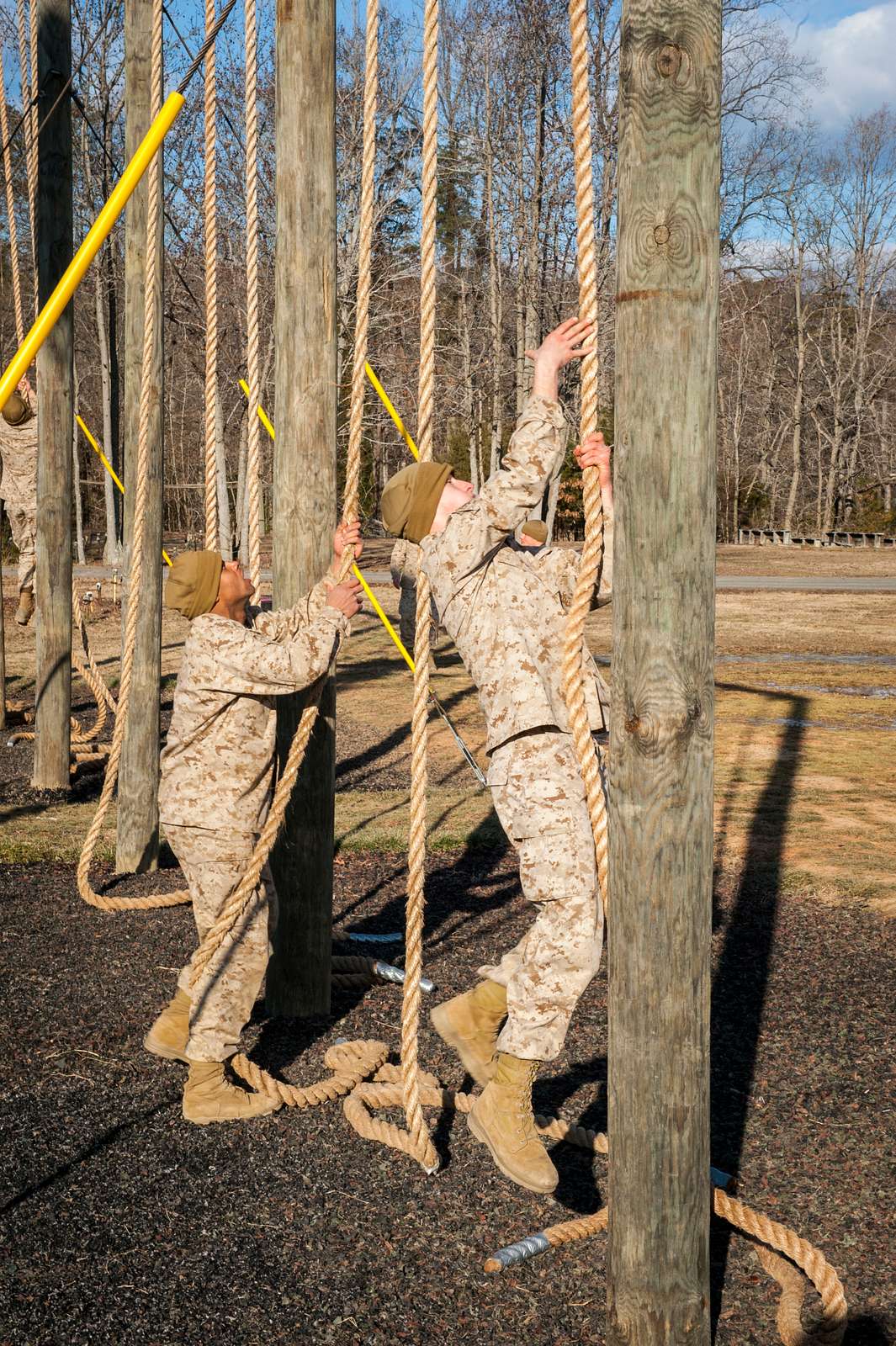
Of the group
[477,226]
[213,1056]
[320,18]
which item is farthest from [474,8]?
[213,1056]

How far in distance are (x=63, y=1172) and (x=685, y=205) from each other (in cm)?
296

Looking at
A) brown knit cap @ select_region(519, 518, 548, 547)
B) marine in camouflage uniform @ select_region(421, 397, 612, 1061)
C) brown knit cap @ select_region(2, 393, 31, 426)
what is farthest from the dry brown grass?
marine in camouflage uniform @ select_region(421, 397, 612, 1061)

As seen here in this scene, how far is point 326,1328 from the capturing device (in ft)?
9.52

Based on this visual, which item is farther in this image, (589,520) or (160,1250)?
(160,1250)

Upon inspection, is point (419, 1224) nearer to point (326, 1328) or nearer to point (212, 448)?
point (326, 1328)

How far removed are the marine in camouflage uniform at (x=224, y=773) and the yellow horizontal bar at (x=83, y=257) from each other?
4.09 feet

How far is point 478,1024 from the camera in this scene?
356cm

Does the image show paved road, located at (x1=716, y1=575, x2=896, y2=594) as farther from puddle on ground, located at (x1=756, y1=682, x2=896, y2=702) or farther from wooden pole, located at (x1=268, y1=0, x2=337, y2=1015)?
wooden pole, located at (x1=268, y1=0, x2=337, y2=1015)

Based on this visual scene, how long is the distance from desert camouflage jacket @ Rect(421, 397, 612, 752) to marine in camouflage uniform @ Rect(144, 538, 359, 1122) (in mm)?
575

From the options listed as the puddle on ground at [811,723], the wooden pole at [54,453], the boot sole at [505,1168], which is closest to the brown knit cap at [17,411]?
the wooden pole at [54,453]

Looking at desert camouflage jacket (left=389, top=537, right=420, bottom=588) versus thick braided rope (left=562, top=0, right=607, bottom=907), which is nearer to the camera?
thick braided rope (left=562, top=0, right=607, bottom=907)

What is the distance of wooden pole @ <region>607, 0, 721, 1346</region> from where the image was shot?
2.40 metres

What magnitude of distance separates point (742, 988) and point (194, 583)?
2731 mm

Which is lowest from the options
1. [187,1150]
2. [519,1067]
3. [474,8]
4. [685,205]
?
[187,1150]
